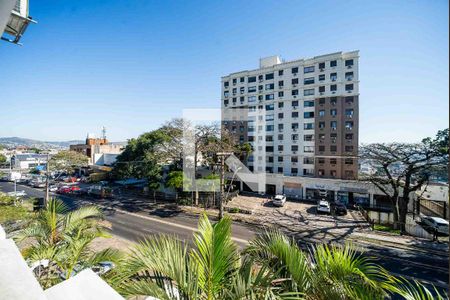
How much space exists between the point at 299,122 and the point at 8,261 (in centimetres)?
3147

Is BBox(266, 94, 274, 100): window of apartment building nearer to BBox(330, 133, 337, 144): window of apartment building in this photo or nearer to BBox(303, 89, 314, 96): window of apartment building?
BBox(303, 89, 314, 96): window of apartment building

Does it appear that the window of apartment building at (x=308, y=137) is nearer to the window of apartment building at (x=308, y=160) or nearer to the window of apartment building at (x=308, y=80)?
the window of apartment building at (x=308, y=160)

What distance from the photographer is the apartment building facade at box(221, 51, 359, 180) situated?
89.0 ft

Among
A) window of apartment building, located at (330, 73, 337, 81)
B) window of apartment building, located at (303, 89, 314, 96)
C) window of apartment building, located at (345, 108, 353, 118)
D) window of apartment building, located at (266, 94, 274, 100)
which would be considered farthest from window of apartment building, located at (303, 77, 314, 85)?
window of apartment building, located at (345, 108, 353, 118)

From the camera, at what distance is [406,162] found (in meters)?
14.8

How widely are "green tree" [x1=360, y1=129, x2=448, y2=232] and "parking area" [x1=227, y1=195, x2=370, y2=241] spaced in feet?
12.2

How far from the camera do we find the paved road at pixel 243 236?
10.6 m

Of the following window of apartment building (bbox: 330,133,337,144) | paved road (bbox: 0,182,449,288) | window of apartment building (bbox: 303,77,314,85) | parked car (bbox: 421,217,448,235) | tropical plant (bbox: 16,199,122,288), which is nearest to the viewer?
tropical plant (bbox: 16,199,122,288)

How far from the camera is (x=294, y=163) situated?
99.4 feet

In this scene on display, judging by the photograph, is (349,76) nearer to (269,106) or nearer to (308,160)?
(269,106)

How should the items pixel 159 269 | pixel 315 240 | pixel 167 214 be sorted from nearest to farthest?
pixel 159 269 → pixel 315 240 → pixel 167 214

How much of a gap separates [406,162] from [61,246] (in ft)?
62.8

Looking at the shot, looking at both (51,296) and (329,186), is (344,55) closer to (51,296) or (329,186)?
(329,186)

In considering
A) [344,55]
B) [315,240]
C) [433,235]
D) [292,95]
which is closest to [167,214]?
[315,240]
